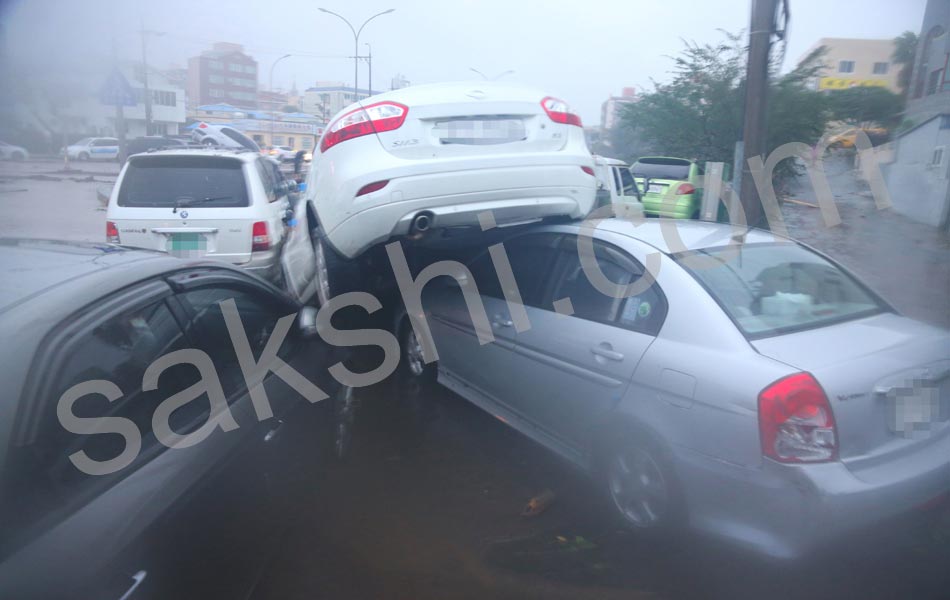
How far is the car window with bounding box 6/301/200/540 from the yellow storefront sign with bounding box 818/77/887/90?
16.5 meters

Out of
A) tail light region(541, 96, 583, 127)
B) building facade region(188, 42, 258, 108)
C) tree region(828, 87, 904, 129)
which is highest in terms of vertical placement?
building facade region(188, 42, 258, 108)

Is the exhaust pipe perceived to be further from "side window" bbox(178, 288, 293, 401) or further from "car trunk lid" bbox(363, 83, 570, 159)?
"side window" bbox(178, 288, 293, 401)

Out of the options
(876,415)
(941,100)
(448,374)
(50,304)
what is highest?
(941,100)

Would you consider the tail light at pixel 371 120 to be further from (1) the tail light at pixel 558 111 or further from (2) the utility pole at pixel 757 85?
(2) the utility pole at pixel 757 85

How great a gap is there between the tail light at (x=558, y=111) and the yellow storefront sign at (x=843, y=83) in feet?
44.0

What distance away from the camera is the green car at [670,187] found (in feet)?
40.6

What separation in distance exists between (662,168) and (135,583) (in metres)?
14.0

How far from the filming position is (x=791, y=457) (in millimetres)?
2445

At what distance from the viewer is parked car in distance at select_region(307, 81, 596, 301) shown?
393 centimetres

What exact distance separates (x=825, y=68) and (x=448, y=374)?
14.2 m

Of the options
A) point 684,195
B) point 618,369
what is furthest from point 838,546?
point 684,195

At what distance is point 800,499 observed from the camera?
2.41 metres

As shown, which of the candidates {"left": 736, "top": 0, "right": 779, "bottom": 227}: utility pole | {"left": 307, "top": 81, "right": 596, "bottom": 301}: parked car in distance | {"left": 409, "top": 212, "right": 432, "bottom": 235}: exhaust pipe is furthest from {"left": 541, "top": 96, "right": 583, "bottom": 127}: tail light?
{"left": 736, "top": 0, "right": 779, "bottom": 227}: utility pole

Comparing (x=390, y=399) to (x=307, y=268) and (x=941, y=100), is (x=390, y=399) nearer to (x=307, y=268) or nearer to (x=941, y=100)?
(x=307, y=268)
